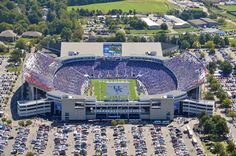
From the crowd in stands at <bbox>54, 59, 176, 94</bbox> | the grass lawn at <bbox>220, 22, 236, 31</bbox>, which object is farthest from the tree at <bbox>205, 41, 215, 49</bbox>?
the crowd in stands at <bbox>54, 59, 176, 94</bbox>

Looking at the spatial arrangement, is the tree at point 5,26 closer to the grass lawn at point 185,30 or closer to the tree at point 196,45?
the grass lawn at point 185,30

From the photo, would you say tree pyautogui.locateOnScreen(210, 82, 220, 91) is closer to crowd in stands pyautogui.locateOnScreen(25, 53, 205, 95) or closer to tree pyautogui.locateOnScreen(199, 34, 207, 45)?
crowd in stands pyautogui.locateOnScreen(25, 53, 205, 95)

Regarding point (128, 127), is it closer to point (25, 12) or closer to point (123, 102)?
point (123, 102)

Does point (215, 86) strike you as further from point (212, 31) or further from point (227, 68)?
point (212, 31)

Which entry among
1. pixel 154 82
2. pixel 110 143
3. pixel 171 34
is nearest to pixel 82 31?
pixel 171 34

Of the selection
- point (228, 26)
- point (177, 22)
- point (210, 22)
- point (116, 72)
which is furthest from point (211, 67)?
point (210, 22)

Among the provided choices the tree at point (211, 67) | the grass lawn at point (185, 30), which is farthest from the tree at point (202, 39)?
the tree at point (211, 67)
